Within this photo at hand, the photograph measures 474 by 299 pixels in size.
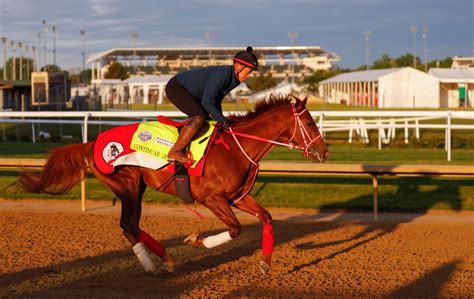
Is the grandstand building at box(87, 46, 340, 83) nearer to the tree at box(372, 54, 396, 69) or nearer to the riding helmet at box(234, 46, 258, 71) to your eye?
the tree at box(372, 54, 396, 69)

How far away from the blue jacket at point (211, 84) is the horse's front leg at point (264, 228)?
0.84m

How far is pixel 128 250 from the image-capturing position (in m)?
9.06

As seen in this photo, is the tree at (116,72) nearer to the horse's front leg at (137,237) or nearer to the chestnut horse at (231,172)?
the chestnut horse at (231,172)

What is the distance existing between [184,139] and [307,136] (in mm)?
1210

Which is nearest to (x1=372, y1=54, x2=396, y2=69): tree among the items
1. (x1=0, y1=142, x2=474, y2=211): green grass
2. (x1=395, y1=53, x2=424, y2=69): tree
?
(x1=395, y1=53, x2=424, y2=69): tree

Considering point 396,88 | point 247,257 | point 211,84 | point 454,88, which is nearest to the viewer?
point 211,84

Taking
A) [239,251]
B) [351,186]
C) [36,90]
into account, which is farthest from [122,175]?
[36,90]

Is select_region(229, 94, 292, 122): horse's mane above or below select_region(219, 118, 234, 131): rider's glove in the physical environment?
above

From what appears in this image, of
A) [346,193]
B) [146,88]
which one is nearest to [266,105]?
[346,193]

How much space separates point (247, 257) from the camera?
862cm

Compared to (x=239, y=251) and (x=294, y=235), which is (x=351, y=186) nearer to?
(x=294, y=235)

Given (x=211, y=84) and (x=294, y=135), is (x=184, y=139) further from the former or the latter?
(x=294, y=135)

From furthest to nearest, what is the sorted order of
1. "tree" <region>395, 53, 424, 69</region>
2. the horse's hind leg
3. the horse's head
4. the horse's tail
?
"tree" <region>395, 53, 424, 69</region>
the horse's tail
the horse's head
the horse's hind leg

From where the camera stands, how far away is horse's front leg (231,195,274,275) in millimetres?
7508
